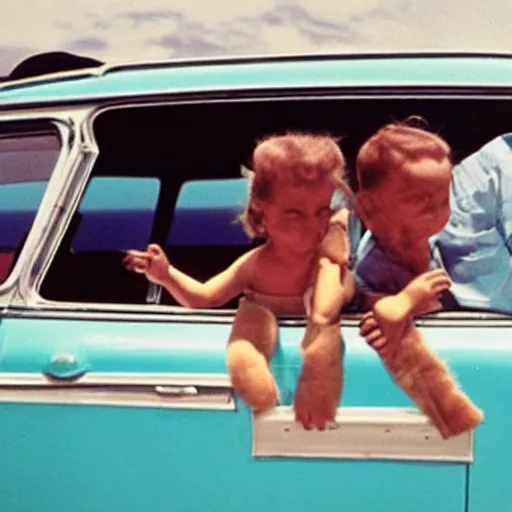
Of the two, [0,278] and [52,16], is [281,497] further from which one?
[52,16]

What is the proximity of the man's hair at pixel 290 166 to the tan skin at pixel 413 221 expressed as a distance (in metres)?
0.11

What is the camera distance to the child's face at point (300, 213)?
2.53 meters

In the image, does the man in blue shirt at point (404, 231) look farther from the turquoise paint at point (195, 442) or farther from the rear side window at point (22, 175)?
the rear side window at point (22, 175)

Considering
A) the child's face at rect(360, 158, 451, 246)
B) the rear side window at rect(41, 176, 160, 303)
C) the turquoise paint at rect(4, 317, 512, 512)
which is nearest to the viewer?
the turquoise paint at rect(4, 317, 512, 512)

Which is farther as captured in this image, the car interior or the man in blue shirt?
the car interior

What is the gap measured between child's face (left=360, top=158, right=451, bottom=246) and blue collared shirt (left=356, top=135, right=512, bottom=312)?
0.03 m

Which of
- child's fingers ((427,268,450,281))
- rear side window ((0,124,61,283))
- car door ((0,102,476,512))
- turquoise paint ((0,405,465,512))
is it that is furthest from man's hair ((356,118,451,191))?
rear side window ((0,124,61,283))

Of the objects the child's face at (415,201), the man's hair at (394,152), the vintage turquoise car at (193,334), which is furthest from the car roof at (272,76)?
the child's face at (415,201)

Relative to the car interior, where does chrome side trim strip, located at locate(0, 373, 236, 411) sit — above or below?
below

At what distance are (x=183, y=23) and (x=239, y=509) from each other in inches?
67.3

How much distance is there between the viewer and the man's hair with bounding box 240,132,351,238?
8.32ft

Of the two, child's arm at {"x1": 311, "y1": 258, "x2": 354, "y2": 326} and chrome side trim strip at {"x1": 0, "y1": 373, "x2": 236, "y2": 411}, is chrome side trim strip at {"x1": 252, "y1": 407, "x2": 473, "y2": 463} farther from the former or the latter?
child's arm at {"x1": 311, "y1": 258, "x2": 354, "y2": 326}

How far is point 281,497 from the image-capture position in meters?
2.45

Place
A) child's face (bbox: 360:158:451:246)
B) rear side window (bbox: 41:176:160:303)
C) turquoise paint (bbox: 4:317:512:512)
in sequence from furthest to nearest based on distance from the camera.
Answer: rear side window (bbox: 41:176:160:303)
child's face (bbox: 360:158:451:246)
turquoise paint (bbox: 4:317:512:512)
